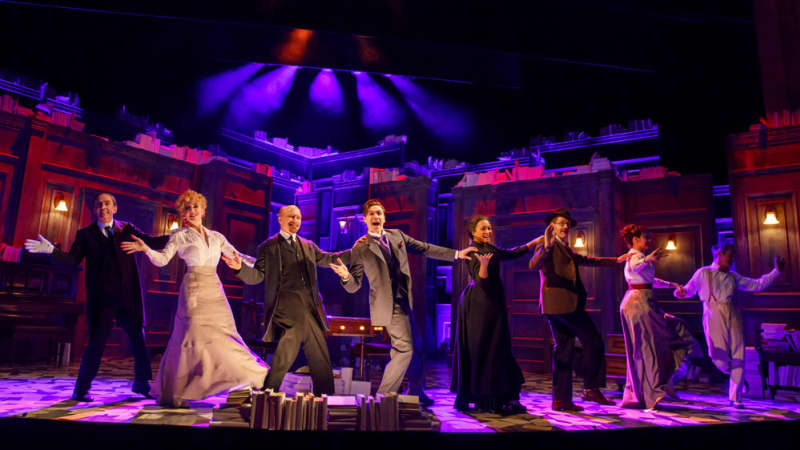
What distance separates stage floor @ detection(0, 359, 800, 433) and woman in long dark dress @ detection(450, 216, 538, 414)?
156mm

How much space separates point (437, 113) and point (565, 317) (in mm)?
7174

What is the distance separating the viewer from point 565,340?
448 centimetres

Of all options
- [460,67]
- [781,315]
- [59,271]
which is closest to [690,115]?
[781,315]

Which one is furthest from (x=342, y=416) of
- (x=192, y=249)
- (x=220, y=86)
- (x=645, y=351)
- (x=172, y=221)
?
(x=220, y=86)

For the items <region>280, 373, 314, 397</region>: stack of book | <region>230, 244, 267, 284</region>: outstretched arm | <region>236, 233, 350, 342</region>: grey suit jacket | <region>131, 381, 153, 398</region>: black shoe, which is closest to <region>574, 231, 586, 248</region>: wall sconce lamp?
<region>280, 373, 314, 397</region>: stack of book

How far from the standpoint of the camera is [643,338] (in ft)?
15.5

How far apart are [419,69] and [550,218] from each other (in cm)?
391

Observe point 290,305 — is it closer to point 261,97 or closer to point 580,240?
point 580,240

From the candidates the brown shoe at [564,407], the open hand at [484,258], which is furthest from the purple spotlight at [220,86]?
the brown shoe at [564,407]

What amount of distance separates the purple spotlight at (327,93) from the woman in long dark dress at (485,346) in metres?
7.05

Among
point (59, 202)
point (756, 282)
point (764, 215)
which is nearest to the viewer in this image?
point (756, 282)

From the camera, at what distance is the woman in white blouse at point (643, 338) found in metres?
4.59

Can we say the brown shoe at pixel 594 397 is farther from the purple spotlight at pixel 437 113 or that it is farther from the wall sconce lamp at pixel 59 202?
the wall sconce lamp at pixel 59 202

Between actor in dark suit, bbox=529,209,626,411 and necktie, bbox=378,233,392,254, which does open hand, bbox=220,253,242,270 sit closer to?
necktie, bbox=378,233,392,254
